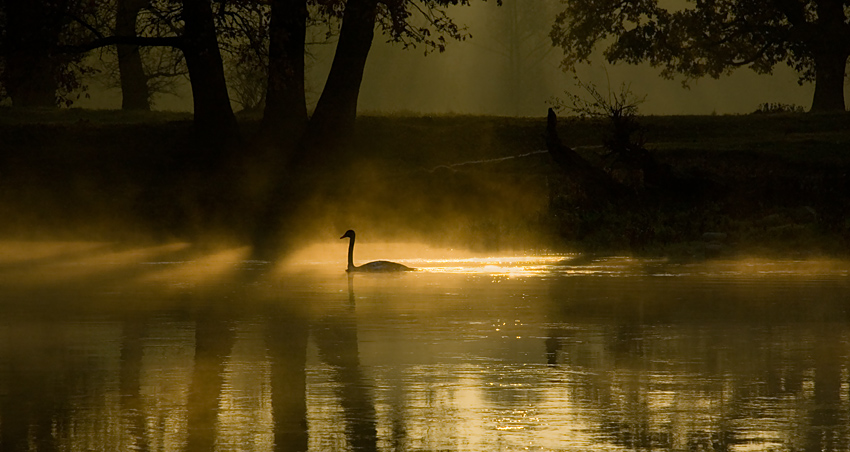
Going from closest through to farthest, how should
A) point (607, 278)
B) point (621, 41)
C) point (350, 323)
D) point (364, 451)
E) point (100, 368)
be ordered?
point (364, 451) < point (100, 368) < point (350, 323) < point (607, 278) < point (621, 41)

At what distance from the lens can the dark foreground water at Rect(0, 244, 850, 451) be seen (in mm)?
9664

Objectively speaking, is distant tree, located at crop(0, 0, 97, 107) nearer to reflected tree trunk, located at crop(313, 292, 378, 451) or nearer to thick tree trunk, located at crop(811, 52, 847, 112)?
reflected tree trunk, located at crop(313, 292, 378, 451)

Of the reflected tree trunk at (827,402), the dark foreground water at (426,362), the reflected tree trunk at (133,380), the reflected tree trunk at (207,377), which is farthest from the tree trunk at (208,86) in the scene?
the reflected tree trunk at (827,402)

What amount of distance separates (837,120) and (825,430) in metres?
33.5

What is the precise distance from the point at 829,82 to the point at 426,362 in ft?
130

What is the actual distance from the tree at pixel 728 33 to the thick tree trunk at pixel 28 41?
837 inches

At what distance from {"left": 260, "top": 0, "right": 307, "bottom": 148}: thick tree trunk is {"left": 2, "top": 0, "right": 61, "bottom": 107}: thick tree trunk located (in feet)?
16.5

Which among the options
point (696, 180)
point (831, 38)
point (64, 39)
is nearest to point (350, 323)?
point (696, 180)

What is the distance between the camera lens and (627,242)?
27.6 metres

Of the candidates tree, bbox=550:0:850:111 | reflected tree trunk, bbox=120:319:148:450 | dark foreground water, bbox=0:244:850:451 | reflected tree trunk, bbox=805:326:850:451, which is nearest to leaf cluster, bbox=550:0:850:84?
tree, bbox=550:0:850:111

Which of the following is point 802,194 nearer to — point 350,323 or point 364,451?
point 350,323

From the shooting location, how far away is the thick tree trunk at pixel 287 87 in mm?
35500

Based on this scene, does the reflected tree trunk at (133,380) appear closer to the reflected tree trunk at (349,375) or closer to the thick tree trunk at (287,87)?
the reflected tree trunk at (349,375)

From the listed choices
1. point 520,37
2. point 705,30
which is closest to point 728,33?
point 705,30
